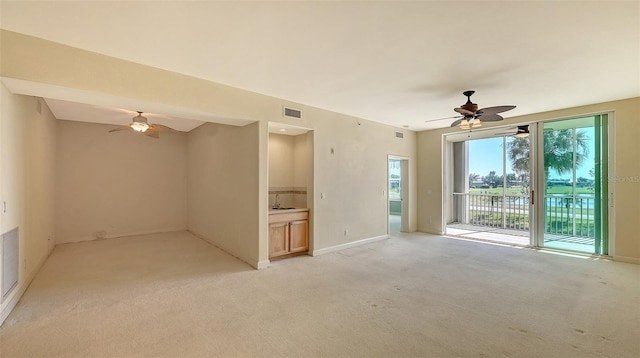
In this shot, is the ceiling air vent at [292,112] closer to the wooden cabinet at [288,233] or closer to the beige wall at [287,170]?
the beige wall at [287,170]

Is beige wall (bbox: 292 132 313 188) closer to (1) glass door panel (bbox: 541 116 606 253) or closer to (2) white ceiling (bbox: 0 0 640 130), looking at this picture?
(2) white ceiling (bbox: 0 0 640 130)

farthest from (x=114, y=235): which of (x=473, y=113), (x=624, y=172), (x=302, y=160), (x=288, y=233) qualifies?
(x=624, y=172)

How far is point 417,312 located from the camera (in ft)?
9.43

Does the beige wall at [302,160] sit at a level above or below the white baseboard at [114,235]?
above

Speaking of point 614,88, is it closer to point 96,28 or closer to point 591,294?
point 591,294

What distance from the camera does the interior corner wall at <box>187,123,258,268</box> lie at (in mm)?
4480

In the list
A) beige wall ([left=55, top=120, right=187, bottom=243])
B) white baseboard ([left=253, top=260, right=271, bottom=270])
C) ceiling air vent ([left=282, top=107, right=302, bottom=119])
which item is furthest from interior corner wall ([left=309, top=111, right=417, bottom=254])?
beige wall ([left=55, top=120, right=187, bottom=243])

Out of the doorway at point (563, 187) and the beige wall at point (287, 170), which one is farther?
the beige wall at point (287, 170)

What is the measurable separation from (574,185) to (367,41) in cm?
554

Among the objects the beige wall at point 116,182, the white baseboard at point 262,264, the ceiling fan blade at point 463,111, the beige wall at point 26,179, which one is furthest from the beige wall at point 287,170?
the beige wall at point 26,179

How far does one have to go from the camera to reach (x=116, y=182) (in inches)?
260

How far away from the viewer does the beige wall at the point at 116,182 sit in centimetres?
604

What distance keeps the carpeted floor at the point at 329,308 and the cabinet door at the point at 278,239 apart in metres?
0.30

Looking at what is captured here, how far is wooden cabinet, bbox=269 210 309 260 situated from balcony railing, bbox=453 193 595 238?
5011mm
